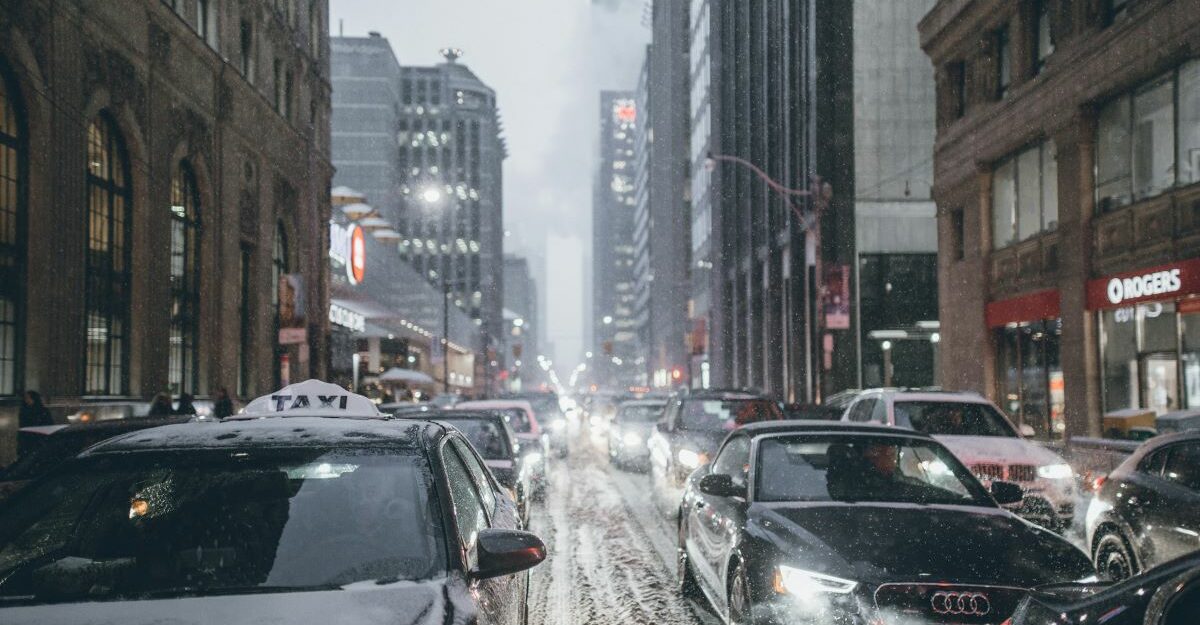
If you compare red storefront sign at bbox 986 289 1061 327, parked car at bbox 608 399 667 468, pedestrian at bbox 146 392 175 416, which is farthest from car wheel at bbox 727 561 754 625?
red storefront sign at bbox 986 289 1061 327

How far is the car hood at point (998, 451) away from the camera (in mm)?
11852

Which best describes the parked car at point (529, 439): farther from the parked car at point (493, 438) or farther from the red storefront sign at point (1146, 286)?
the red storefront sign at point (1146, 286)

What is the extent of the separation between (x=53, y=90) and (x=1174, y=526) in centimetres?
1995

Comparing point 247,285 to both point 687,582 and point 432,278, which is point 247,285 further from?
point 432,278

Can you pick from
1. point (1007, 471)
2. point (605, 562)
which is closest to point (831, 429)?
point (605, 562)

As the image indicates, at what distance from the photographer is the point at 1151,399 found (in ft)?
70.5

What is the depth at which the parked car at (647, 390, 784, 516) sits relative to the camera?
46.4ft

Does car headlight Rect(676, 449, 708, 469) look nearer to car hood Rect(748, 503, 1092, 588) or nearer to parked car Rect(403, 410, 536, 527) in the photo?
parked car Rect(403, 410, 536, 527)

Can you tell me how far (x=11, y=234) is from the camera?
63.0ft

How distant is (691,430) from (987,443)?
4.13m

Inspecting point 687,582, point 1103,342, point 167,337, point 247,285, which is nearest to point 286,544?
point 687,582

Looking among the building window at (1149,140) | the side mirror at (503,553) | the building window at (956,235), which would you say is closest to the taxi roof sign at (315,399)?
the side mirror at (503,553)

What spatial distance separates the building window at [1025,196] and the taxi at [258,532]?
2356 centimetres

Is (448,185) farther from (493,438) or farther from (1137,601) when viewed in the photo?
(1137,601)
